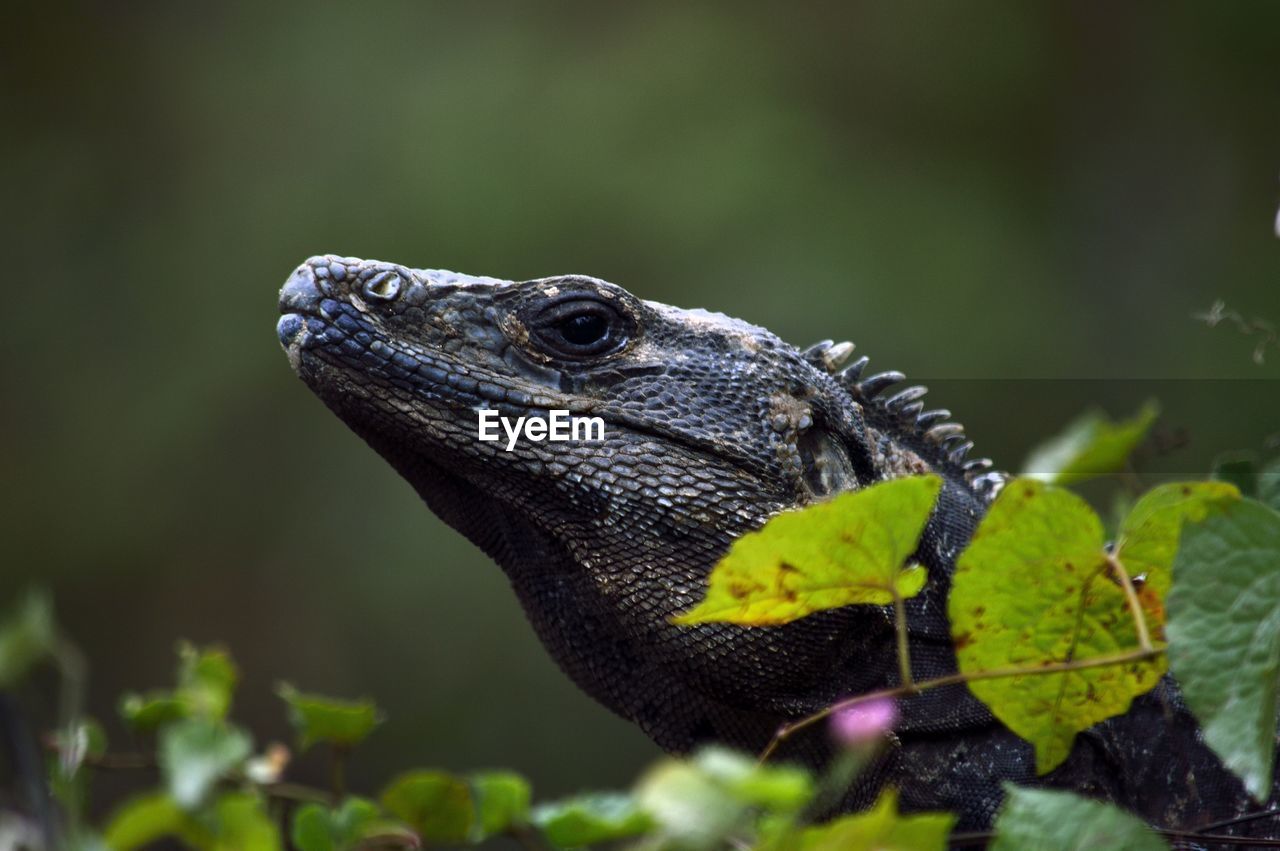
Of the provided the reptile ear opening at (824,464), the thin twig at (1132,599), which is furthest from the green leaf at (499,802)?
the reptile ear opening at (824,464)

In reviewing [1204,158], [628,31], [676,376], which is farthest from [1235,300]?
[676,376]

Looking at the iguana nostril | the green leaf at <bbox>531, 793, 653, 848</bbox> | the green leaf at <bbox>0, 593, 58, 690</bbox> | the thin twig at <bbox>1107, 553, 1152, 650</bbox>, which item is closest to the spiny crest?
the iguana nostril

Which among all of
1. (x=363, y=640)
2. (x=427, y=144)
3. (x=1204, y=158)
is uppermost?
(x=1204, y=158)

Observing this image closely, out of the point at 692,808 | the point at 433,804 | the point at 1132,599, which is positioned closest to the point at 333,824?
the point at 433,804

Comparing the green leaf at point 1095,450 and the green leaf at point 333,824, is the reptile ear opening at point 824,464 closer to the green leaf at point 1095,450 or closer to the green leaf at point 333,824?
the green leaf at point 1095,450

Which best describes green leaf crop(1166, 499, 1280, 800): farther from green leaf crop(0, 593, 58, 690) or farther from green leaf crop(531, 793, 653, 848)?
green leaf crop(0, 593, 58, 690)

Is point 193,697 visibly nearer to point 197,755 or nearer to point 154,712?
point 197,755

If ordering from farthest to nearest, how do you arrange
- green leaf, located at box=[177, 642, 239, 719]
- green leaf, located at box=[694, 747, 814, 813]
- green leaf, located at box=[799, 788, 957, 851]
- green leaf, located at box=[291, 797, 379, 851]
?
green leaf, located at box=[291, 797, 379, 851] < green leaf, located at box=[177, 642, 239, 719] < green leaf, located at box=[799, 788, 957, 851] < green leaf, located at box=[694, 747, 814, 813]

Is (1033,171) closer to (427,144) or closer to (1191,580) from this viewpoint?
(427,144)
